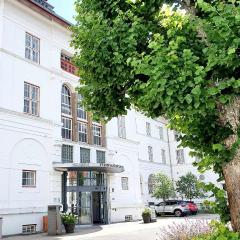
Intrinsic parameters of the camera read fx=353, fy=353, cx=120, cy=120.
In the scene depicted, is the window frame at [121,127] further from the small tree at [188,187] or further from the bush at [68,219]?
the small tree at [188,187]

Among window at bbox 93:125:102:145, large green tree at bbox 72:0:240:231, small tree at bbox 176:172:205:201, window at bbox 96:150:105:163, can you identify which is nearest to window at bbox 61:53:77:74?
window at bbox 93:125:102:145

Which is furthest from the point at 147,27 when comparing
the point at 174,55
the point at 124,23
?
the point at 174,55

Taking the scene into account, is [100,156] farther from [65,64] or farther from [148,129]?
[148,129]

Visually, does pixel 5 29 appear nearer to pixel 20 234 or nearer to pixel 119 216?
pixel 20 234

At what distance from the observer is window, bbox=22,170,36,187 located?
67.9 ft

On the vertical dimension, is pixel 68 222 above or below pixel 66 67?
below

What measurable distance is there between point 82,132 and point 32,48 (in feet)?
22.8

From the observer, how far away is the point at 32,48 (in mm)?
23031

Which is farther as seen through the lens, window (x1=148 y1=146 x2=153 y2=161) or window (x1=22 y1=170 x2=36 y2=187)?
window (x1=148 y1=146 x2=153 y2=161)

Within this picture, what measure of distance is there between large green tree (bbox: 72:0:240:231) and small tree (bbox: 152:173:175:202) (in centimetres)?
2850

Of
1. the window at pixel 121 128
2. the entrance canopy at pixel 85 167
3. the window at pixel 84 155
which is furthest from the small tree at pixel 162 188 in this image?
the window at pixel 84 155

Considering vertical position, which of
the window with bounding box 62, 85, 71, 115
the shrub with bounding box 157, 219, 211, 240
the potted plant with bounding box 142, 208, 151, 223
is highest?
the window with bounding box 62, 85, 71, 115

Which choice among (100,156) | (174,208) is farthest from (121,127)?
(174,208)

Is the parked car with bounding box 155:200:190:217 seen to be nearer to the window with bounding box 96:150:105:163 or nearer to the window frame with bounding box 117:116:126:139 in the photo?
the window frame with bounding box 117:116:126:139
